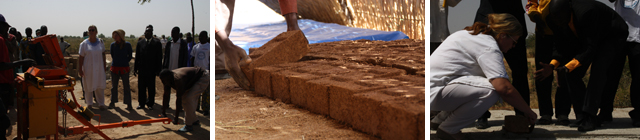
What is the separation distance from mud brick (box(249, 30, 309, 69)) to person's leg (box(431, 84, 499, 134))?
119cm

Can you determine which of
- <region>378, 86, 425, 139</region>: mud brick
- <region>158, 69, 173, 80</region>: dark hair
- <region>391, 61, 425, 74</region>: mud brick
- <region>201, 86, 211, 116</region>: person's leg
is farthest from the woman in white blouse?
<region>201, 86, 211, 116</region>: person's leg

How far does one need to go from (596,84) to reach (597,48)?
23 centimetres

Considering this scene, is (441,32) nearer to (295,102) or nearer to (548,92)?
(295,102)

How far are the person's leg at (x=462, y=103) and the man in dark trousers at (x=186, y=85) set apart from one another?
1.89 meters

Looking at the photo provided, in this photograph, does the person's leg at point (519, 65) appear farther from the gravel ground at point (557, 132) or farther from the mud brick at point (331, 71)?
the mud brick at point (331, 71)

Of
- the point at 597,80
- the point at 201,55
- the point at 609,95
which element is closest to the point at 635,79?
the point at 609,95

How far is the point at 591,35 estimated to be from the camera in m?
2.59

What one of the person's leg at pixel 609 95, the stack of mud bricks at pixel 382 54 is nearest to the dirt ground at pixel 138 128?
the stack of mud bricks at pixel 382 54

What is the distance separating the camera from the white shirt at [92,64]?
4324 millimetres

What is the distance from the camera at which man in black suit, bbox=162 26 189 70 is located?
425 centimetres

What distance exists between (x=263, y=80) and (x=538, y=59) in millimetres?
1746

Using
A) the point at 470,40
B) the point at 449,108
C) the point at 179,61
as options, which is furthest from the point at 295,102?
the point at 179,61

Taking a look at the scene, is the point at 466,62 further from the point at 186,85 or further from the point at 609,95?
the point at 186,85

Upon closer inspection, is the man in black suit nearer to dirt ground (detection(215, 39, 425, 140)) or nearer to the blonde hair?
dirt ground (detection(215, 39, 425, 140))
